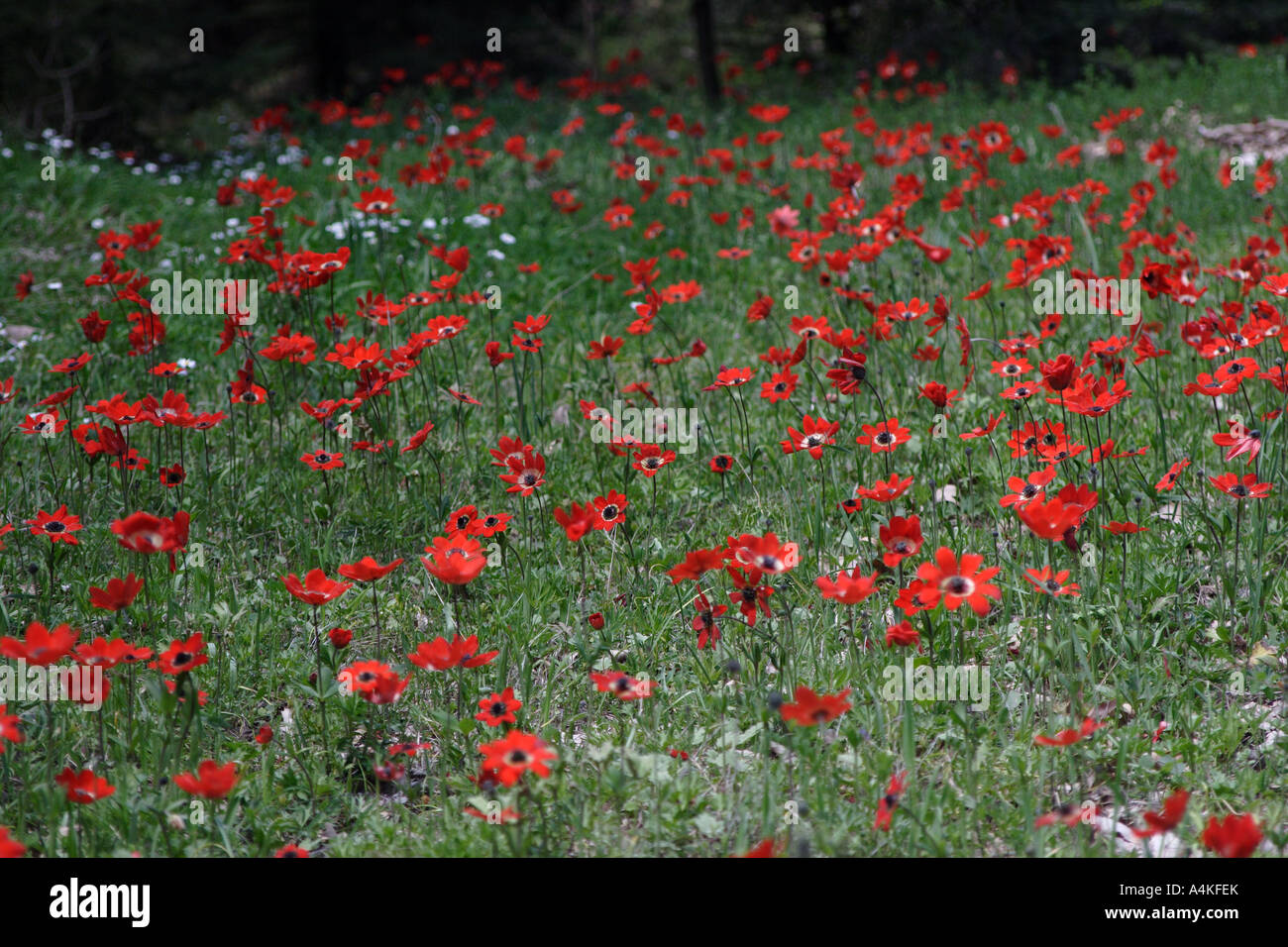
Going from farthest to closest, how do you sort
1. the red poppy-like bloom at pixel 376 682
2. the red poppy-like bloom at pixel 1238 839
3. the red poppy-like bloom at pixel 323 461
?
the red poppy-like bloom at pixel 323 461, the red poppy-like bloom at pixel 376 682, the red poppy-like bloom at pixel 1238 839

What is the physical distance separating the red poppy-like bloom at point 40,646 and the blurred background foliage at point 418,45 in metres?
7.98

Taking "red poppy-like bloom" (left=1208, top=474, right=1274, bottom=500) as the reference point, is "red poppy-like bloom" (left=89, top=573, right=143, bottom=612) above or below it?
below

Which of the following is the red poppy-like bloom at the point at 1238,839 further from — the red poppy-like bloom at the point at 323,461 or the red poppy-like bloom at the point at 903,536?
the red poppy-like bloom at the point at 323,461

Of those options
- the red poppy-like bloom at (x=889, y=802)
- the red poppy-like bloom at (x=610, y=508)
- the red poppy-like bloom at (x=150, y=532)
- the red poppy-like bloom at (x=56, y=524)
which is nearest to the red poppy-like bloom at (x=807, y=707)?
the red poppy-like bloom at (x=889, y=802)

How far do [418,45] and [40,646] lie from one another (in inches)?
446

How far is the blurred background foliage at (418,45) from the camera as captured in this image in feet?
30.5

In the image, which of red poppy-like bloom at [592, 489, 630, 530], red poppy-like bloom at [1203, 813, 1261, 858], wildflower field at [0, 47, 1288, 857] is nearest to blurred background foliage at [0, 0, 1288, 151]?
wildflower field at [0, 47, 1288, 857]

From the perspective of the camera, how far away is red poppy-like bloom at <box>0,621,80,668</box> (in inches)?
81.8

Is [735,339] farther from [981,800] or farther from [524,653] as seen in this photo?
[981,800]

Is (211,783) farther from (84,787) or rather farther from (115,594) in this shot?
(115,594)

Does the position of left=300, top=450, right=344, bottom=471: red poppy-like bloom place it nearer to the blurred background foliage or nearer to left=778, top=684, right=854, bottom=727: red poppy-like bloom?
left=778, top=684, right=854, bottom=727: red poppy-like bloom

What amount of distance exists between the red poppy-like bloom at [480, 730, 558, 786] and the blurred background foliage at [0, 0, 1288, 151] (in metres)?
8.57
